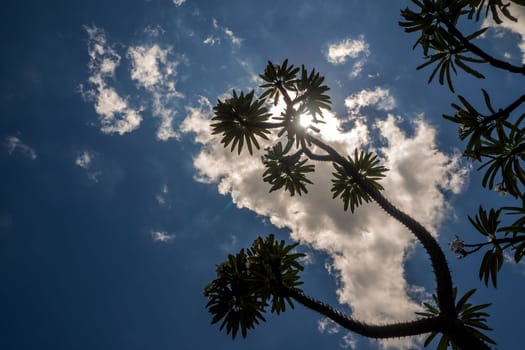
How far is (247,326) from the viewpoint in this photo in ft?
24.4

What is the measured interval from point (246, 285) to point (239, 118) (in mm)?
4209

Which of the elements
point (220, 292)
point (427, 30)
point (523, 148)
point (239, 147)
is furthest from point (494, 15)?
point (220, 292)

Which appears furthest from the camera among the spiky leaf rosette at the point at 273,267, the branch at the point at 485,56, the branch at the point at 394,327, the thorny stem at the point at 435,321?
the spiky leaf rosette at the point at 273,267

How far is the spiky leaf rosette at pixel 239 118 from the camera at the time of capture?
25.8 feet

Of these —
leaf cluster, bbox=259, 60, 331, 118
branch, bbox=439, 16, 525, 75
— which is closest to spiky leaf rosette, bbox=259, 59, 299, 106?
leaf cluster, bbox=259, 60, 331, 118

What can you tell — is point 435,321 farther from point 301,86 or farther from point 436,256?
point 301,86

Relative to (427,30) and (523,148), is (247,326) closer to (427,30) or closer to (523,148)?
(523,148)

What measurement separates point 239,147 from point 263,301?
3997 millimetres

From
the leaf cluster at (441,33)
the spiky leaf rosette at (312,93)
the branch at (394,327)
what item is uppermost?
the spiky leaf rosette at (312,93)

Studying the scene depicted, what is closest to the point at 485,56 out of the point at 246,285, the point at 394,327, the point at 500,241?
the point at 500,241

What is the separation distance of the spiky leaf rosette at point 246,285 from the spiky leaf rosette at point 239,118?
9.36 ft

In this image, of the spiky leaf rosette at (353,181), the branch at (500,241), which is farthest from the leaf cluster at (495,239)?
the spiky leaf rosette at (353,181)

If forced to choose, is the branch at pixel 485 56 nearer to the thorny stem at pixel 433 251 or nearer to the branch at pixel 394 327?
the thorny stem at pixel 433 251

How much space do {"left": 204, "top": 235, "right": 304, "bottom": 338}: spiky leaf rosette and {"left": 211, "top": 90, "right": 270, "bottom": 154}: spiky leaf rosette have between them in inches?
112
